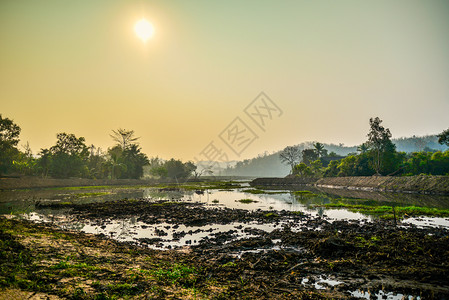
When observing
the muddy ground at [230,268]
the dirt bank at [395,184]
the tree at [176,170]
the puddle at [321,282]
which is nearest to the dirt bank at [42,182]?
the tree at [176,170]

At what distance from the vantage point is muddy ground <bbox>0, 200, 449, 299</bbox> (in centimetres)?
680

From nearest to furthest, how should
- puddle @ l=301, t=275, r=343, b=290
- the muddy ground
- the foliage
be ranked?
1. the muddy ground
2. puddle @ l=301, t=275, r=343, b=290
3. the foliage

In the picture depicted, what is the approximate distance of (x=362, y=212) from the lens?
24578mm

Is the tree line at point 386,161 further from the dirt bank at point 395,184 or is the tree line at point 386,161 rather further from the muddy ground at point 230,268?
the muddy ground at point 230,268

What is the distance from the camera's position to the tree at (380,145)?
66.6m

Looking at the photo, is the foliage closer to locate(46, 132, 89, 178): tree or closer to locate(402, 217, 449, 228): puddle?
locate(46, 132, 89, 178): tree

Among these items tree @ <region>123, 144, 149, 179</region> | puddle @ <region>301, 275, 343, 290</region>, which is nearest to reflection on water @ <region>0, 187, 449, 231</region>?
puddle @ <region>301, 275, 343, 290</region>

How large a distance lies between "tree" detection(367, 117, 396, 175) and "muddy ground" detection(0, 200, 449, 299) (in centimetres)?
6242

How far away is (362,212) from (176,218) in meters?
19.2

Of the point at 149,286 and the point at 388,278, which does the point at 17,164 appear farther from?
the point at 388,278

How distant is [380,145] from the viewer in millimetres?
68875

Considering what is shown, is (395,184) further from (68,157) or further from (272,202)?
(68,157)

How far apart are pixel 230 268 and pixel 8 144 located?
93.3 m

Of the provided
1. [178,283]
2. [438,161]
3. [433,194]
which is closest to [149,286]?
[178,283]
